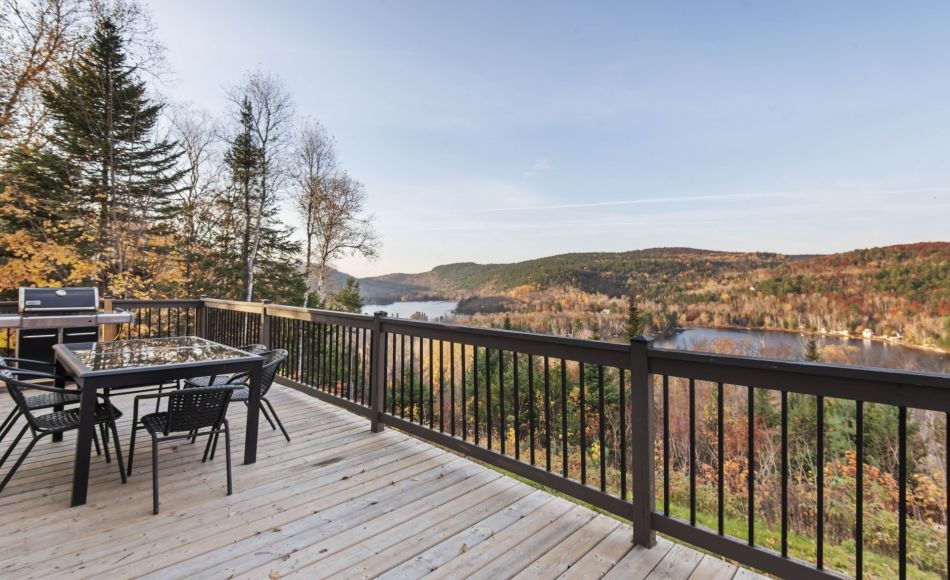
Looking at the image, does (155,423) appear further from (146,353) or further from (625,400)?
(625,400)

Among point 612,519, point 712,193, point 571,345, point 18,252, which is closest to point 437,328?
point 571,345

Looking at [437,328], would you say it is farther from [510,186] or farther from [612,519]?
[510,186]

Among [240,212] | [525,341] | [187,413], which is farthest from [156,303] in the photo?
[240,212]

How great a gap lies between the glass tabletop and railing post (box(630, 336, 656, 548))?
8.71 ft

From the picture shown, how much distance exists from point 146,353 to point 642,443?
3413mm

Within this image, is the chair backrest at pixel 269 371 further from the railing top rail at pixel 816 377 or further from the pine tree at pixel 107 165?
the pine tree at pixel 107 165

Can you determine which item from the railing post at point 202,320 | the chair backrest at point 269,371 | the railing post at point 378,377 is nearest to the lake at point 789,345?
the railing post at point 202,320

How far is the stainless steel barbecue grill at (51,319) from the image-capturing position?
4570 mm

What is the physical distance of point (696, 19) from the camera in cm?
1330

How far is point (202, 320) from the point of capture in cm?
668

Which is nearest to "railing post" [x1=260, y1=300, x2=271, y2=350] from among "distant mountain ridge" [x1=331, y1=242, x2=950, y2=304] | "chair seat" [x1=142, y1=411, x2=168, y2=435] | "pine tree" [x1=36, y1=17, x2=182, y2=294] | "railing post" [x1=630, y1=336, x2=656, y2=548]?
"chair seat" [x1=142, y1=411, x2=168, y2=435]

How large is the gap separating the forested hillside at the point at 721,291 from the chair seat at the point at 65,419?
21.3m

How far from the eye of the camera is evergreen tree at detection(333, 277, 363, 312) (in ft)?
71.5

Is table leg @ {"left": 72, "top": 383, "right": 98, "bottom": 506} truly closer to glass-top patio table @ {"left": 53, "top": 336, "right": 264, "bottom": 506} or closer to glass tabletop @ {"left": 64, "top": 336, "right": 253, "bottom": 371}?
glass-top patio table @ {"left": 53, "top": 336, "right": 264, "bottom": 506}
